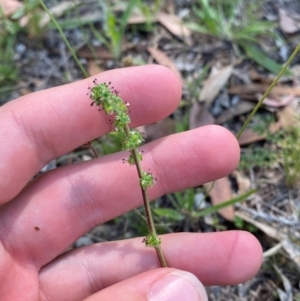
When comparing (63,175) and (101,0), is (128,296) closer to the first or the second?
(63,175)

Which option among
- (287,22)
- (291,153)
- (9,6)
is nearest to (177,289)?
(291,153)

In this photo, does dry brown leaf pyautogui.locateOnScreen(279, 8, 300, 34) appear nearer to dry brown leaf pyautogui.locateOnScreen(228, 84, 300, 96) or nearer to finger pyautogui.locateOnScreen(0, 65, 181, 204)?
dry brown leaf pyautogui.locateOnScreen(228, 84, 300, 96)

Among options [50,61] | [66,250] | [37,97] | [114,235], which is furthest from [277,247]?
[50,61]

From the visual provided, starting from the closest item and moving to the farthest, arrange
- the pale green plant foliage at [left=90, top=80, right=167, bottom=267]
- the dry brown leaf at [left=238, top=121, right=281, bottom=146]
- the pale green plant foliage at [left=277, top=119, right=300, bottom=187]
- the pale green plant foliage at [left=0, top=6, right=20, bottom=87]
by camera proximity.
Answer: the pale green plant foliage at [left=90, top=80, right=167, bottom=267] → the pale green plant foliage at [left=277, top=119, right=300, bottom=187] → the dry brown leaf at [left=238, top=121, right=281, bottom=146] → the pale green plant foliage at [left=0, top=6, right=20, bottom=87]

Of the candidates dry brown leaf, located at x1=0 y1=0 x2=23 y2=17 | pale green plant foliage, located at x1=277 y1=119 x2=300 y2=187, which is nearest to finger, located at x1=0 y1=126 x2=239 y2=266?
pale green plant foliage, located at x1=277 y1=119 x2=300 y2=187

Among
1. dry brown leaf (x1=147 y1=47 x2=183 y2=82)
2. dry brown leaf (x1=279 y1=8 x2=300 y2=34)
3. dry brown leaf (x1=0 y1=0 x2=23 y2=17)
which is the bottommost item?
dry brown leaf (x1=279 y1=8 x2=300 y2=34)

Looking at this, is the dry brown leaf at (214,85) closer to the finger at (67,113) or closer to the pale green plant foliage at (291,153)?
the pale green plant foliage at (291,153)
